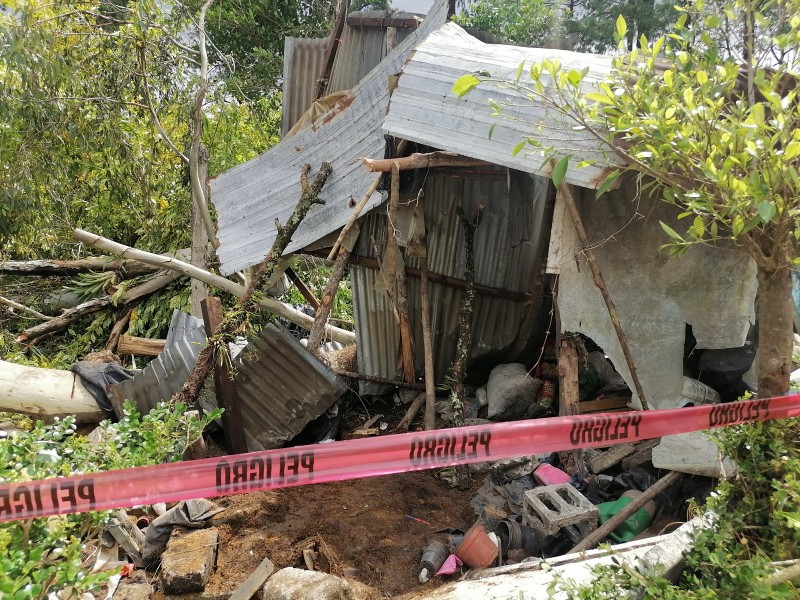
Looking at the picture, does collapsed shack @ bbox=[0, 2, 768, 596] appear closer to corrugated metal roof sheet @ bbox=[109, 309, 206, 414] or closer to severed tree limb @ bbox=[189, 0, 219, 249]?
corrugated metal roof sheet @ bbox=[109, 309, 206, 414]

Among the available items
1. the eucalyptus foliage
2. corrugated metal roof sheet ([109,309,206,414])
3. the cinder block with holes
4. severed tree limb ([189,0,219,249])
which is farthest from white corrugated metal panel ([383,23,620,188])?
severed tree limb ([189,0,219,249])

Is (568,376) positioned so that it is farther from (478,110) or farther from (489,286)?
(478,110)

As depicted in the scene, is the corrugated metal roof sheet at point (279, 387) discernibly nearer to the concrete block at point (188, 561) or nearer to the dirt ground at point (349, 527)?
the dirt ground at point (349, 527)

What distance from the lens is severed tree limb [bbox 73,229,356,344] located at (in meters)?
7.36

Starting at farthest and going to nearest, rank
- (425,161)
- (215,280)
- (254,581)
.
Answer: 1. (215,280)
2. (425,161)
3. (254,581)

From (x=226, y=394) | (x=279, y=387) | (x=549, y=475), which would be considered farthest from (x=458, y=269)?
(x=226, y=394)

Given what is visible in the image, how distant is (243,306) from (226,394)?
935mm

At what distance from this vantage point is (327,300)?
5.72 metres

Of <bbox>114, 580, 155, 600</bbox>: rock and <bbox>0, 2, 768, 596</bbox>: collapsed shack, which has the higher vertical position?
<bbox>0, 2, 768, 596</bbox>: collapsed shack

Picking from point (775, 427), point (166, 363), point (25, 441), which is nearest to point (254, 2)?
point (166, 363)

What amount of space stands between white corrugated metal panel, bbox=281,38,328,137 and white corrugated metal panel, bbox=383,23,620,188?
366 centimetres

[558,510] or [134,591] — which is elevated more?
[558,510]

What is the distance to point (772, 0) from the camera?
263cm

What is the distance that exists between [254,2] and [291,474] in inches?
517
